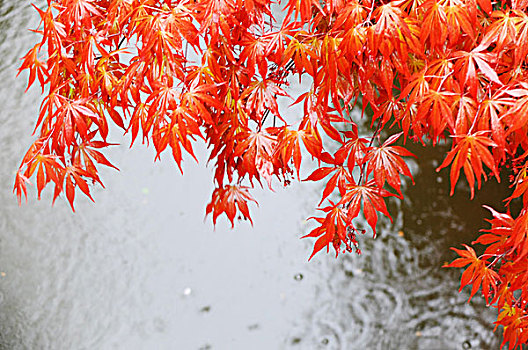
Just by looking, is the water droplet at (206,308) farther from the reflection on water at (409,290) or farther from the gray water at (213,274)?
the reflection on water at (409,290)

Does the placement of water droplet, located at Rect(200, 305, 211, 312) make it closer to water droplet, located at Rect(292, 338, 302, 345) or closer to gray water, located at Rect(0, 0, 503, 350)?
gray water, located at Rect(0, 0, 503, 350)

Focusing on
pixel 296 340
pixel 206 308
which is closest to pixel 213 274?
pixel 206 308

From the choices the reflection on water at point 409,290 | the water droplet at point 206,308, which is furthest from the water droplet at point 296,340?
the water droplet at point 206,308

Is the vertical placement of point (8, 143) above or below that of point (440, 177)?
above

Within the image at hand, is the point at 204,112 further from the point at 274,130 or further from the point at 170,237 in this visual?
the point at 170,237

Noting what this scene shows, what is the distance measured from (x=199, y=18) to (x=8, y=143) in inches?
94.6

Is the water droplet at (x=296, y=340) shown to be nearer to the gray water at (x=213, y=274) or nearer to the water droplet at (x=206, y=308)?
the gray water at (x=213, y=274)

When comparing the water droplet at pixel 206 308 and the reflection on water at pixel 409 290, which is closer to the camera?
the reflection on water at pixel 409 290

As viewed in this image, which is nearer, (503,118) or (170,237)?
(503,118)

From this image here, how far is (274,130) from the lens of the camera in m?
1.22

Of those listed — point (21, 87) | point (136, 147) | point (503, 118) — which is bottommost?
point (503, 118)

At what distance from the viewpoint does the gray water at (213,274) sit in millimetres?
2369

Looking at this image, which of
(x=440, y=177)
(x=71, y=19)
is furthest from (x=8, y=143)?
(x=440, y=177)

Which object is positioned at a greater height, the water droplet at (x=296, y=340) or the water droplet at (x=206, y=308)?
the water droplet at (x=206, y=308)
